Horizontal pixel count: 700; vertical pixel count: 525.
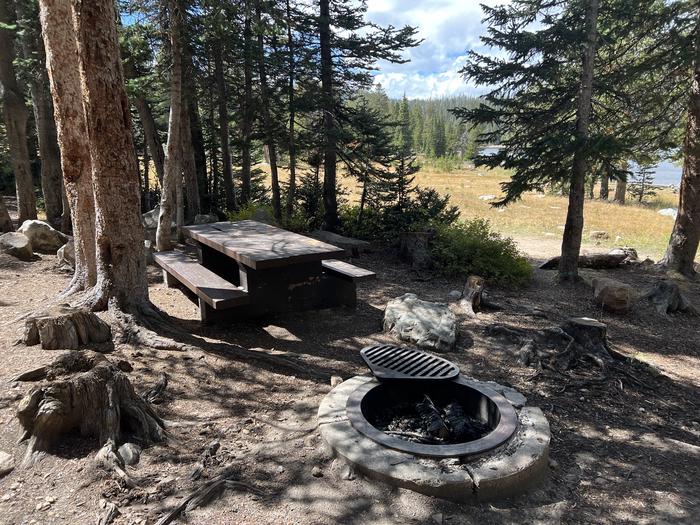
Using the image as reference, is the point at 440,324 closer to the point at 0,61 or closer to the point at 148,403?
the point at 148,403

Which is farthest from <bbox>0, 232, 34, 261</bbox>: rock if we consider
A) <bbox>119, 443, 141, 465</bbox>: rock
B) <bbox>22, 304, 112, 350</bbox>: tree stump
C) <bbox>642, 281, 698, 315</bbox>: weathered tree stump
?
<bbox>642, 281, 698, 315</bbox>: weathered tree stump

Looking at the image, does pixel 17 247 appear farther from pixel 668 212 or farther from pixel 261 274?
pixel 668 212

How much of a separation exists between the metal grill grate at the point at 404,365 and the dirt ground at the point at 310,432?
53 cm

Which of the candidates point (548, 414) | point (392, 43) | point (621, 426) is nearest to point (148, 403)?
point (548, 414)

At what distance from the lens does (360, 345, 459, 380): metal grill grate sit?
4.24 metres

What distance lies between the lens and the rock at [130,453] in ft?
10.0

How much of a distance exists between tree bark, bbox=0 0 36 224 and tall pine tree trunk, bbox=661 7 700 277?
557 inches

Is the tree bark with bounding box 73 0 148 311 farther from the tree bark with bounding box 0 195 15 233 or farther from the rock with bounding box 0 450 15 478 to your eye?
the tree bark with bounding box 0 195 15 233

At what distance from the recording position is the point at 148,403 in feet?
12.0

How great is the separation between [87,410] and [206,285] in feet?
8.73

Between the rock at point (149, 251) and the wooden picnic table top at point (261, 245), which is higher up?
the wooden picnic table top at point (261, 245)

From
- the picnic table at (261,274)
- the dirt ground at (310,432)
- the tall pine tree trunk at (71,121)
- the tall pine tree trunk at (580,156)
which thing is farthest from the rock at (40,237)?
the tall pine tree trunk at (580,156)

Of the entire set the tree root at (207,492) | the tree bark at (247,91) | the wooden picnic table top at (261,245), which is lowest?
the tree root at (207,492)

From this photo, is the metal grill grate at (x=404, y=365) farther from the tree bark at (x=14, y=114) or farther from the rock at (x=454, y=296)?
the tree bark at (x=14, y=114)
